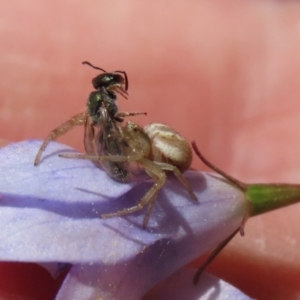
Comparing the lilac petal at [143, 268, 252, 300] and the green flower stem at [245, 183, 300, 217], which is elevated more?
the green flower stem at [245, 183, 300, 217]

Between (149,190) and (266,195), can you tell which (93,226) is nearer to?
(149,190)

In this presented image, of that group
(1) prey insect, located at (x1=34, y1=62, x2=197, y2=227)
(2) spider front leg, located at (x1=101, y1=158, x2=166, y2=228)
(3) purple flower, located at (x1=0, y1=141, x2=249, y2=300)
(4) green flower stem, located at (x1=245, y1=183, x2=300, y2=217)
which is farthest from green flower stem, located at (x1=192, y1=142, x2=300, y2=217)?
(2) spider front leg, located at (x1=101, y1=158, x2=166, y2=228)

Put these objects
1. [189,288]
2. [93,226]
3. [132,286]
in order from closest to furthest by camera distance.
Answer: [93,226], [132,286], [189,288]

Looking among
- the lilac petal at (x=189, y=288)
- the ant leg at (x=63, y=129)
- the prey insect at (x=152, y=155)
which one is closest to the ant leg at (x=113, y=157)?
the prey insect at (x=152, y=155)

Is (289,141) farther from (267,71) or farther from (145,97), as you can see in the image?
(145,97)

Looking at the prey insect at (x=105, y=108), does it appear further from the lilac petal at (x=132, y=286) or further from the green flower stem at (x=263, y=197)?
the green flower stem at (x=263, y=197)

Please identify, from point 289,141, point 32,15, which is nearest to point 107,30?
point 32,15

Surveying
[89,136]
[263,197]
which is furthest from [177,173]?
[263,197]

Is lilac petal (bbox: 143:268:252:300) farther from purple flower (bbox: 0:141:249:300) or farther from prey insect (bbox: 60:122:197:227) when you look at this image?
prey insect (bbox: 60:122:197:227)
